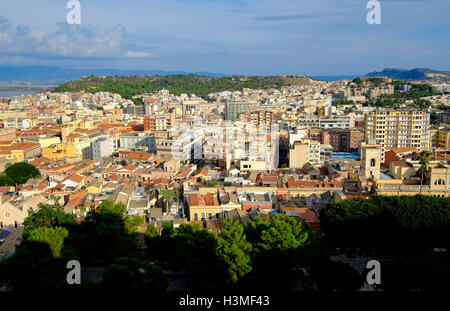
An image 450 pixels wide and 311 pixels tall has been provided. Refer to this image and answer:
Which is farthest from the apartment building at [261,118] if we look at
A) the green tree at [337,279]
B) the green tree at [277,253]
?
the green tree at [337,279]

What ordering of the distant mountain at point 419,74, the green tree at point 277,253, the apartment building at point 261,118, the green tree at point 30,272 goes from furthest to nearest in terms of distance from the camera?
1. the distant mountain at point 419,74
2. the apartment building at point 261,118
3. the green tree at point 277,253
4. the green tree at point 30,272

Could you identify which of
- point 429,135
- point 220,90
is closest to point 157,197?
point 429,135

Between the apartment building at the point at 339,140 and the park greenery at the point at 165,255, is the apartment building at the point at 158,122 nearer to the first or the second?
the apartment building at the point at 339,140

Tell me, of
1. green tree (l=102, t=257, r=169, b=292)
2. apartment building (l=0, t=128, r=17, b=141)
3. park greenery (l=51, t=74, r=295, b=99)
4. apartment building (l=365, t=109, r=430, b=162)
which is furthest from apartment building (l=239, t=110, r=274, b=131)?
park greenery (l=51, t=74, r=295, b=99)

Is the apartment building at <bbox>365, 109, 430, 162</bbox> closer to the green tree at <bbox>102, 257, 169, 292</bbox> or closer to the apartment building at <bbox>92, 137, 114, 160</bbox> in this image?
the apartment building at <bbox>92, 137, 114, 160</bbox>

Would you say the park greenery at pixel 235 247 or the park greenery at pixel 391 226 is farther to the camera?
the park greenery at pixel 391 226
